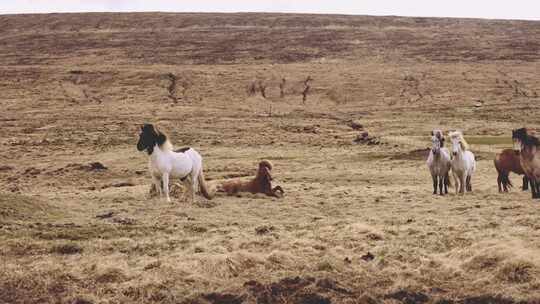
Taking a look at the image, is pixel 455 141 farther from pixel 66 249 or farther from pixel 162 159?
pixel 66 249

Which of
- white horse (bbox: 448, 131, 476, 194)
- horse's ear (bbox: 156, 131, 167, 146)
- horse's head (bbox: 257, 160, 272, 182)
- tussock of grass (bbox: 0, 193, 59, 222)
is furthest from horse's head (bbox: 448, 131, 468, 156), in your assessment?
tussock of grass (bbox: 0, 193, 59, 222)

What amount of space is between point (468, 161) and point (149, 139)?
8846 mm

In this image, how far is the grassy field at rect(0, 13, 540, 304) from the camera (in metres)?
9.03

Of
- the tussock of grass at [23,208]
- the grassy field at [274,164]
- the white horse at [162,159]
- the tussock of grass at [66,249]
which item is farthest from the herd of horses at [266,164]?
the tussock of grass at [66,249]

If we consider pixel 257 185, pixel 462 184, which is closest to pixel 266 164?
pixel 257 185

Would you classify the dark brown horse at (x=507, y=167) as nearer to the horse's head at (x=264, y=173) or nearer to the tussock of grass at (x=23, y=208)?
the horse's head at (x=264, y=173)

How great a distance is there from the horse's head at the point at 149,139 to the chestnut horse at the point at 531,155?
900 cm

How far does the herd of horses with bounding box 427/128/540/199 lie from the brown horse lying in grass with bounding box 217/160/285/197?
442 centimetres

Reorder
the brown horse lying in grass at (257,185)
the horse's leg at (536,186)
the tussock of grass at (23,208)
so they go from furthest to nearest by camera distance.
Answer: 1. the brown horse lying in grass at (257,185)
2. the horse's leg at (536,186)
3. the tussock of grass at (23,208)

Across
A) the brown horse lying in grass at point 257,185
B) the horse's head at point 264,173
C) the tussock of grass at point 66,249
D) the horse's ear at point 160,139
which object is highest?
the horse's ear at point 160,139

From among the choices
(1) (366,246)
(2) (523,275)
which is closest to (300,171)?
(1) (366,246)

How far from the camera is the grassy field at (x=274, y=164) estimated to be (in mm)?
9031

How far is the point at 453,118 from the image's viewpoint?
51.7m

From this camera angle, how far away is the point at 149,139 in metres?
15.5
